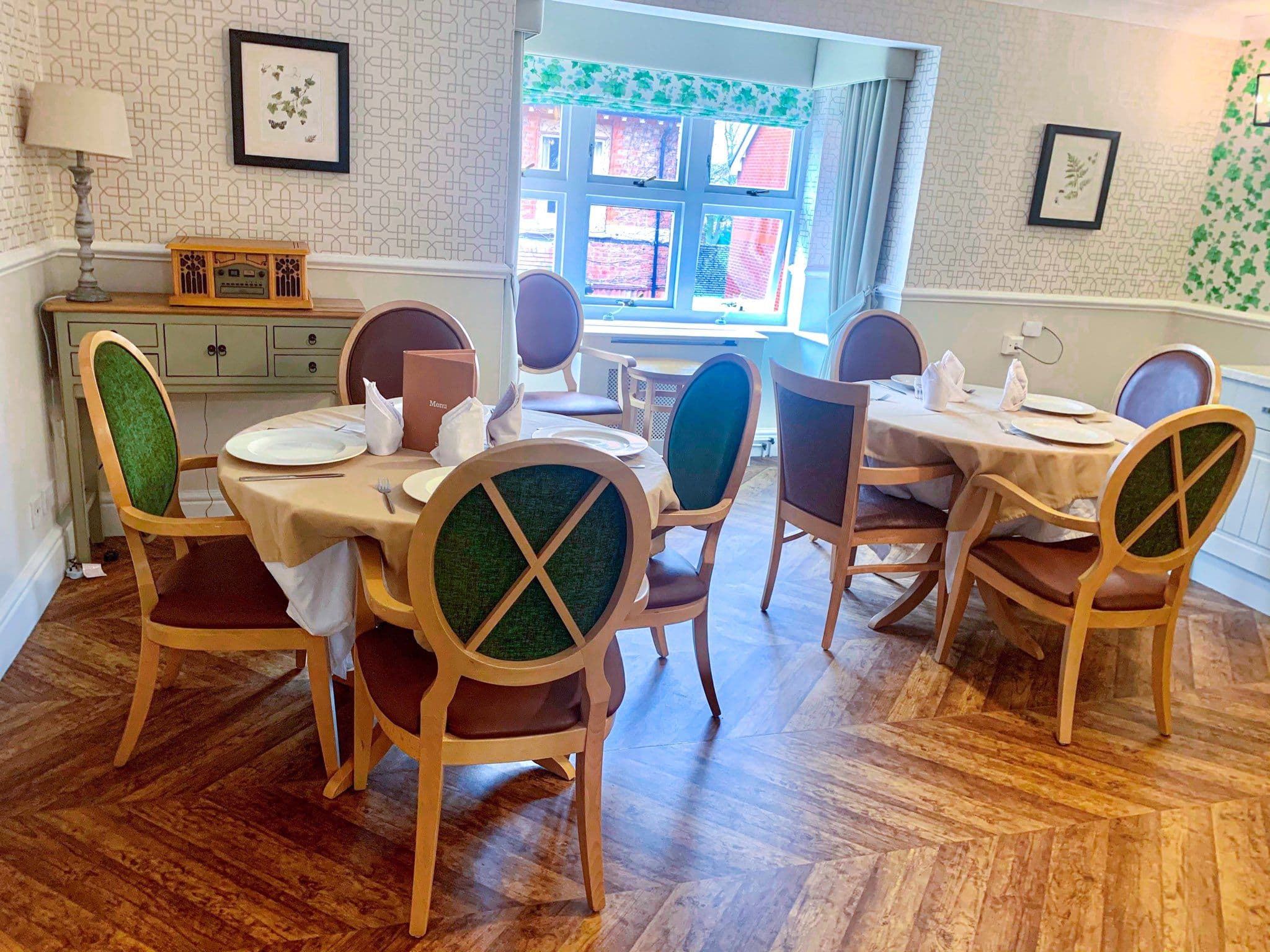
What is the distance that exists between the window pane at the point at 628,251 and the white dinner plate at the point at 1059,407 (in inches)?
98.1

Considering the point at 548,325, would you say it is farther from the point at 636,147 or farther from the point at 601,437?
the point at 601,437

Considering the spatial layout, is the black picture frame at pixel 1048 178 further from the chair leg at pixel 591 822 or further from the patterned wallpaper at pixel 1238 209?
the chair leg at pixel 591 822

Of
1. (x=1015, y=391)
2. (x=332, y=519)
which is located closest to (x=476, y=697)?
(x=332, y=519)

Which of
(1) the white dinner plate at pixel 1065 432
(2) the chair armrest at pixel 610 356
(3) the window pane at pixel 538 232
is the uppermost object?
(3) the window pane at pixel 538 232

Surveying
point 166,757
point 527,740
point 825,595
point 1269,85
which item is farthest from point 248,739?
point 1269,85

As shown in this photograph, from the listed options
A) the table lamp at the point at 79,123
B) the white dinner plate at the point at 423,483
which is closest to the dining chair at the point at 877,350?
the white dinner plate at the point at 423,483

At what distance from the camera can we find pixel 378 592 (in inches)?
67.4

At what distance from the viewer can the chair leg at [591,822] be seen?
1747 mm

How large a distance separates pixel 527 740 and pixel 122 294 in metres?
2.53

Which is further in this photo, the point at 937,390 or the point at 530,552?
the point at 937,390

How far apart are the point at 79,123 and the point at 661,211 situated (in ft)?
10.0

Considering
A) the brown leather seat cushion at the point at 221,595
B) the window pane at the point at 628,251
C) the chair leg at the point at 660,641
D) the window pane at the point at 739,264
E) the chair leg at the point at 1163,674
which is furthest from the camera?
the window pane at the point at 739,264

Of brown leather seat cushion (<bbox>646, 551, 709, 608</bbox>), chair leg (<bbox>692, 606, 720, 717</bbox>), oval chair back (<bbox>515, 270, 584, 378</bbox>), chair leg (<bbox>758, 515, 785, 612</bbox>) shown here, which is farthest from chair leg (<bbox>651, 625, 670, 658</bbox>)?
oval chair back (<bbox>515, 270, 584, 378</bbox>)

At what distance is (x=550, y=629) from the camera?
5.27ft
